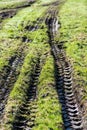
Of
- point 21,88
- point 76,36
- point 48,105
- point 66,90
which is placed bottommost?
point 76,36

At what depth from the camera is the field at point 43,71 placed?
2438cm

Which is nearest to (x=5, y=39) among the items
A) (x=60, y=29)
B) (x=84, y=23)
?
(x=60, y=29)

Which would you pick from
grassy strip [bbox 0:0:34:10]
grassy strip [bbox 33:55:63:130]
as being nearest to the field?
grassy strip [bbox 33:55:63:130]

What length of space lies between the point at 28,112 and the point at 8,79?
19.5ft

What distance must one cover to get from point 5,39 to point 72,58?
1043 centimetres

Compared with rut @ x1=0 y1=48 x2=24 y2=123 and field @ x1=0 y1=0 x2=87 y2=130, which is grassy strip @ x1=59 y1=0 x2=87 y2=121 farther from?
rut @ x1=0 y1=48 x2=24 y2=123

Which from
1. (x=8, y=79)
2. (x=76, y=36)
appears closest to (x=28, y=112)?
(x=8, y=79)

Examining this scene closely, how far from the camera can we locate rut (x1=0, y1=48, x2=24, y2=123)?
26.8m

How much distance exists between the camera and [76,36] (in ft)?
138

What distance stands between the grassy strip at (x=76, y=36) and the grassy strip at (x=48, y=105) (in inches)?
85.3

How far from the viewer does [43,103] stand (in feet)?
85.7

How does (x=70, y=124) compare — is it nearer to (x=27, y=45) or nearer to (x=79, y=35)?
(x=27, y=45)

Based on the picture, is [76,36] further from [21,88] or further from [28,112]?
[28,112]

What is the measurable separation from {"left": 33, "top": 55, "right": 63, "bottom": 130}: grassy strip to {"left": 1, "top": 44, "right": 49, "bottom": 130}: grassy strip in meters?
1.24
